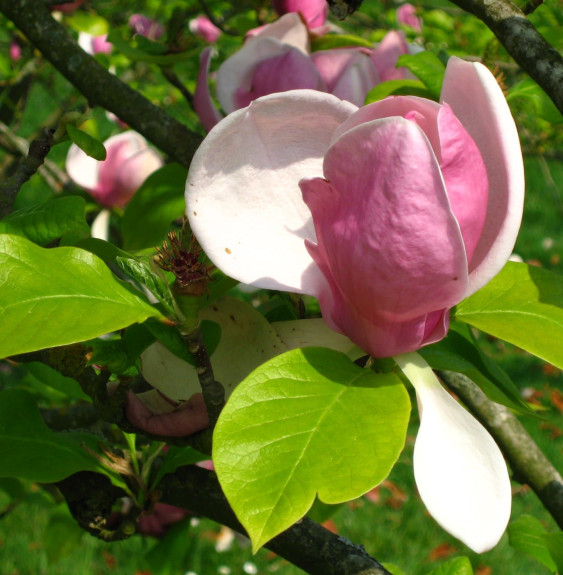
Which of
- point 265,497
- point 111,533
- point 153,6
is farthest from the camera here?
point 153,6

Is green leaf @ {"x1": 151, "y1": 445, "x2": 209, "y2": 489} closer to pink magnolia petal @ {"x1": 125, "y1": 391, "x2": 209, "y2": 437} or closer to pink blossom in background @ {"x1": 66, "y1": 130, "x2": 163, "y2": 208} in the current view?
pink magnolia petal @ {"x1": 125, "y1": 391, "x2": 209, "y2": 437}

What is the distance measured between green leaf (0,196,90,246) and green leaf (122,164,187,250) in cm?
36

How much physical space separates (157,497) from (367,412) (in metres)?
0.45

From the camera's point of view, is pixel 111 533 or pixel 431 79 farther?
pixel 111 533

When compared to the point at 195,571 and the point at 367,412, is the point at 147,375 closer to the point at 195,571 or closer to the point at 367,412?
the point at 367,412

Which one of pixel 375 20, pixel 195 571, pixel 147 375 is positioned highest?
pixel 147 375

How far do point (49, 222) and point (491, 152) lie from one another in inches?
14.3

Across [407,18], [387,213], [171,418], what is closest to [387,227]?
[387,213]

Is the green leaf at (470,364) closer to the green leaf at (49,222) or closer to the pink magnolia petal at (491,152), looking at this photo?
the pink magnolia petal at (491,152)

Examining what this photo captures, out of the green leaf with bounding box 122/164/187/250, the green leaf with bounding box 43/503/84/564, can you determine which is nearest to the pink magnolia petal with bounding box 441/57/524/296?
the green leaf with bounding box 122/164/187/250

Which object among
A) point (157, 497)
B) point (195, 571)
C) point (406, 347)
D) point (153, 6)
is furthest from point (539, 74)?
point (195, 571)

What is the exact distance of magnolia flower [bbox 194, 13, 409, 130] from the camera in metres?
0.94

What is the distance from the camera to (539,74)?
73 centimetres

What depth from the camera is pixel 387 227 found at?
1.71ft
